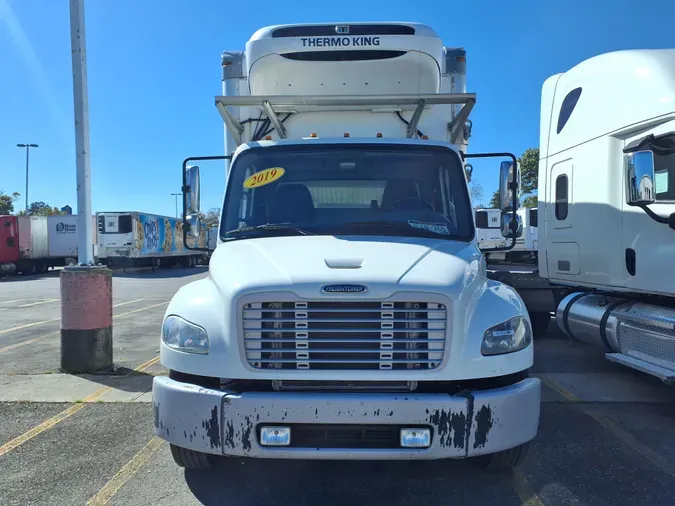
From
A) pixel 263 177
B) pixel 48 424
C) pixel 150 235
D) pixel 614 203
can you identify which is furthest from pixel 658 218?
pixel 150 235

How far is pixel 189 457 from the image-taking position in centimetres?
347

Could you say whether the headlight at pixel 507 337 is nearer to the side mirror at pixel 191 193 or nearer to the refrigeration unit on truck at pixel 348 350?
the refrigeration unit on truck at pixel 348 350

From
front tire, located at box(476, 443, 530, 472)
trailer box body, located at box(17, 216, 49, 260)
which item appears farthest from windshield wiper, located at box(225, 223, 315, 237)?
trailer box body, located at box(17, 216, 49, 260)

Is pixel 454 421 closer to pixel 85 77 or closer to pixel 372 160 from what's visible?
pixel 372 160

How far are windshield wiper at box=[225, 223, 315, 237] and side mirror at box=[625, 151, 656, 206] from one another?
9.57 ft

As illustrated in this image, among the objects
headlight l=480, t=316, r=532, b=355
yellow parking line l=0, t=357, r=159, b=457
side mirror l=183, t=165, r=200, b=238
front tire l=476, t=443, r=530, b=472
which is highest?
side mirror l=183, t=165, r=200, b=238

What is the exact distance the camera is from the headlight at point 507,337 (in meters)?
3.15

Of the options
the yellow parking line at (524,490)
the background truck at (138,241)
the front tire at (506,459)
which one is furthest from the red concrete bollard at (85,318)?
the background truck at (138,241)

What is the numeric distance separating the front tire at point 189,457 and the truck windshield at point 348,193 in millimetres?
1584

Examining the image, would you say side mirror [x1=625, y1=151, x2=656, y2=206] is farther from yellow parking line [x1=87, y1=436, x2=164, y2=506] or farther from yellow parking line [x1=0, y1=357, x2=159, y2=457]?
yellow parking line [x1=0, y1=357, x2=159, y2=457]

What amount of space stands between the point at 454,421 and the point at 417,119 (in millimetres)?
3241

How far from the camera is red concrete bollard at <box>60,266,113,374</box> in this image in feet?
19.6

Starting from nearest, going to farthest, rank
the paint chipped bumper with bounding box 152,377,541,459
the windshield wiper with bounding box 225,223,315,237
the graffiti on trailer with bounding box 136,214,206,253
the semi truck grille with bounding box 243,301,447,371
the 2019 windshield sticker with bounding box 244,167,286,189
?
the paint chipped bumper with bounding box 152,377,541,459 → the semi truck grille with bounding box 243,301,447,371 → the windshield wiper with bounding box 225,223,315,237 → the 2019 windshield sticker with bounding box 244,167,286,189 → the graffiti on trailer with bounding box 136,214,206,253

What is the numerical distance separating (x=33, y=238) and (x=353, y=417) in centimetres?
3009
